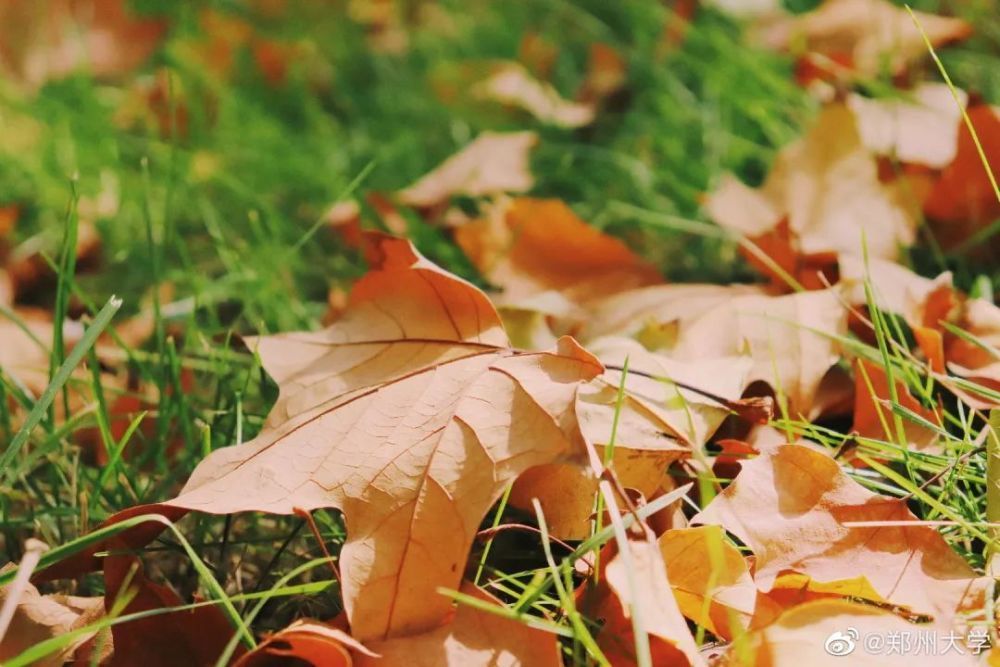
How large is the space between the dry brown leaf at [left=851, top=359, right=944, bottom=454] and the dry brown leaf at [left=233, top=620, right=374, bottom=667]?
483 millimetres

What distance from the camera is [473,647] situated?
0.61m

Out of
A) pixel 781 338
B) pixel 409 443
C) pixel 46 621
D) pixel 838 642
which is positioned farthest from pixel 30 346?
pixel 838 642

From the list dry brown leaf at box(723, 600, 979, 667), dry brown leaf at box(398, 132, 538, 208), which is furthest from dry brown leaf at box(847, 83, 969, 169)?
dry brown leaf at box(723, 600, 979, 667)

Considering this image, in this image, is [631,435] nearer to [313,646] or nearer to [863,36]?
[313,646]

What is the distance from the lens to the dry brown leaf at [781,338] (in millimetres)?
822

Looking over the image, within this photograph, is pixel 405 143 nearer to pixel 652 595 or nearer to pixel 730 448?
pixel 730 448

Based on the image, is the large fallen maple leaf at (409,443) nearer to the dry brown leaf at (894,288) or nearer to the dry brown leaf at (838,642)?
the dry brown leaf at (838,642)

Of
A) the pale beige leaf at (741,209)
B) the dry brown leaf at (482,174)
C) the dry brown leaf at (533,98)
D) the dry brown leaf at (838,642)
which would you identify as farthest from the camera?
the dry brown leaf at (533,98)

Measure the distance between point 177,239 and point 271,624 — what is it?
1.71 ft

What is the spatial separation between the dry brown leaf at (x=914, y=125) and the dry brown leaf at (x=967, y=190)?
2.2 inches

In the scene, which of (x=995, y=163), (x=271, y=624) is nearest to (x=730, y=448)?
(x=271, y=624)

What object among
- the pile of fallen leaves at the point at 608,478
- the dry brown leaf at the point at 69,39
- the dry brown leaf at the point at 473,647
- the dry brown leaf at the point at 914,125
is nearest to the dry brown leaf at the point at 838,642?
the pile of fallen leaves at the point at 608,478

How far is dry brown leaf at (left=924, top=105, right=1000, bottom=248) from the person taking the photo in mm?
998

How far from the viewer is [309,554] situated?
2.56 feet
